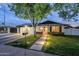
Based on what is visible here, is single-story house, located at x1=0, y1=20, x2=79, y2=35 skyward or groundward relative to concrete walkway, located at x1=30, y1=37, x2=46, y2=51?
skyward

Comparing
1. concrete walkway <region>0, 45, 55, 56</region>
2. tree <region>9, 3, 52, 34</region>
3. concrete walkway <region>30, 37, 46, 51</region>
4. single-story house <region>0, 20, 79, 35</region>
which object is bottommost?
concrete walkway <region>0, 45, 55, 56</region>

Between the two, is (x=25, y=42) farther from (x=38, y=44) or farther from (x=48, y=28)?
(x=48, y=28)

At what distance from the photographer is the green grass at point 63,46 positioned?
411cm

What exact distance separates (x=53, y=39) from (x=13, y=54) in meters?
0.55

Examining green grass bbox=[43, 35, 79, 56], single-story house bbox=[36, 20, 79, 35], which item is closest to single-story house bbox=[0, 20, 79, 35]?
single-story house bbox=[36, 20, 79, 35]

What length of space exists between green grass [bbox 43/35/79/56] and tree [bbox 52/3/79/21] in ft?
0.91

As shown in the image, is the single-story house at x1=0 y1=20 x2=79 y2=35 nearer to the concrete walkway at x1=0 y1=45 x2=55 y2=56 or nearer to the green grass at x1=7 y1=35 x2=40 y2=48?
the green grass at x1=7 y1=35 x2=40 y2=48

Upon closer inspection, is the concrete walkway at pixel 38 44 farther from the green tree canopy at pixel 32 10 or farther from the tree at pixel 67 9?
the tree at pixel 67 9

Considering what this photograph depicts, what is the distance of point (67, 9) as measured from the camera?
4.12 metres

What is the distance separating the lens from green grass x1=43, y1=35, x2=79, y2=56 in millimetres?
4109

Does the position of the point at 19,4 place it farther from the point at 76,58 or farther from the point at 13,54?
the point at 76,58

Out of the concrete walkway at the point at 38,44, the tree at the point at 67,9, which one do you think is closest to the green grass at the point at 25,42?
the concrete walkway at the point at 38,44

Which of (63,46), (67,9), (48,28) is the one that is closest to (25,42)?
(48,28)

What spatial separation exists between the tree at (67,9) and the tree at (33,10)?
0.10 metres
